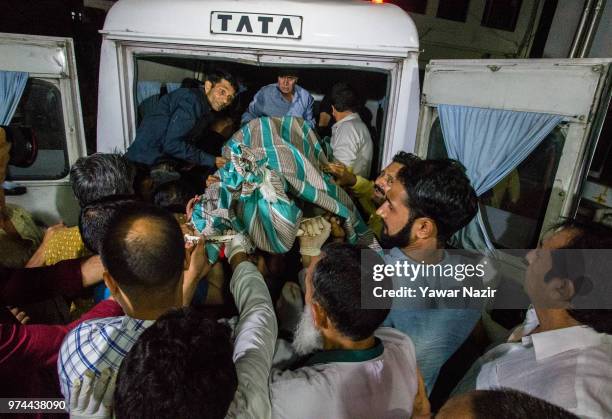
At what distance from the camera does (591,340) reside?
1.39 m

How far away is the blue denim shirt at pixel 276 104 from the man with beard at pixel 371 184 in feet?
4.22

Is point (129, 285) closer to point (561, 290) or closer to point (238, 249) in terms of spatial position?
point (238, 249)

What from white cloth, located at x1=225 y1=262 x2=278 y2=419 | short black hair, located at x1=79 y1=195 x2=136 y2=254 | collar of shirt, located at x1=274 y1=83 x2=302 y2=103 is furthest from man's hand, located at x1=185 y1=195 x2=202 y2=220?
collar of shirt, located at x1=274 y1=83 x2=302 y2=103

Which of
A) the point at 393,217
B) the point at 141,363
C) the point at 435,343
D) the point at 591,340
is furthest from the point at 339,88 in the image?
the point at 141,363

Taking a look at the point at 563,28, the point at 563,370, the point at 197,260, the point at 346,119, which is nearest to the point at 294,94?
the point at 346,119

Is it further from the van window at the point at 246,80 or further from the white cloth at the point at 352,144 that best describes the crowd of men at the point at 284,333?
the van window at the point at 246,80

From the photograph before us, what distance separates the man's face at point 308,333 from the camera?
1464 mm

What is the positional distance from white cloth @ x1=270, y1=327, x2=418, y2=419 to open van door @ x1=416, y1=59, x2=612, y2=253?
164 cm

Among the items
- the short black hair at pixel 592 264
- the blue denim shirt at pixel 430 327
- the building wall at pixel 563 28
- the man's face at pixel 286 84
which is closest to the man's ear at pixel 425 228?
the blue denim shirt at pixel 430 327

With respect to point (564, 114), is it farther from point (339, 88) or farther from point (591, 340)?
point (339, 88)

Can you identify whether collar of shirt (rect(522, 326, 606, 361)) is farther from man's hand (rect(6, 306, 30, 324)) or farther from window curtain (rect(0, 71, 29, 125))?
window curtain (rect(0, 71, 29, 125))

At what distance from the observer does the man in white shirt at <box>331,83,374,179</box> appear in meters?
3.49

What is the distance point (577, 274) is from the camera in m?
1.47

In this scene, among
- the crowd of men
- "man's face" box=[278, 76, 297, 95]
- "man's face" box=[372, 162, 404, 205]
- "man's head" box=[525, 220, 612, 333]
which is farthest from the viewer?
"man's face" box=[278, 76, 297, 95]
